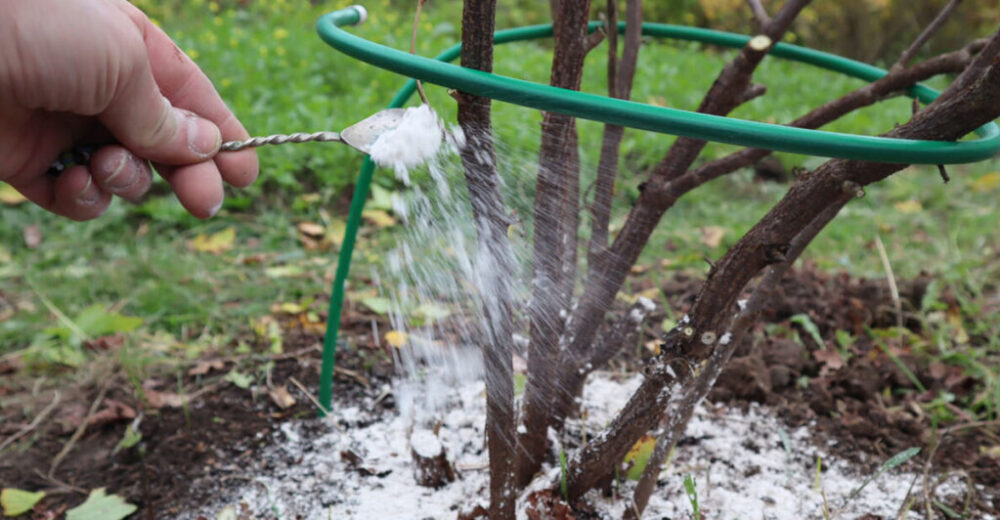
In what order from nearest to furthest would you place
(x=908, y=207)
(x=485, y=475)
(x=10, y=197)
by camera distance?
(x=485, y=475)
(x=10, y=197)
(x=908, y=207)

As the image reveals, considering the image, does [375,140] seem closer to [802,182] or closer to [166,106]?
[166,106]

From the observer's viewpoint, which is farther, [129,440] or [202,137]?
[129,440]

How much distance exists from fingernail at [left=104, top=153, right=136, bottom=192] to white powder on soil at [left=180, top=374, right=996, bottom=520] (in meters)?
0.71

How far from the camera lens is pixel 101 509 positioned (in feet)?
5.48

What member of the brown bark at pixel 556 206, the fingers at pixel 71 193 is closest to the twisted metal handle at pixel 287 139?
the fingers at pixel 71 193

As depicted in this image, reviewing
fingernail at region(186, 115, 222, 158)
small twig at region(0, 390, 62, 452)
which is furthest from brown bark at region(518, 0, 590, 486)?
small twig at region(0, 390, 62, 452)

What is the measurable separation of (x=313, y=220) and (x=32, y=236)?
47.3 inches

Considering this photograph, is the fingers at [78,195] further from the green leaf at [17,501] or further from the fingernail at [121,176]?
the green leaf at [17,501]

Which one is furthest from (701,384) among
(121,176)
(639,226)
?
(121,176)

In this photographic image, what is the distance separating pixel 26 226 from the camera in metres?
3.30

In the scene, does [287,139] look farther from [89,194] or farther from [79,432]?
[79,432]

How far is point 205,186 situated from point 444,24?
461 cm

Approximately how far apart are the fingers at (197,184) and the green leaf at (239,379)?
828 mm

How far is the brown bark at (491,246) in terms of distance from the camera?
42.2 inches
